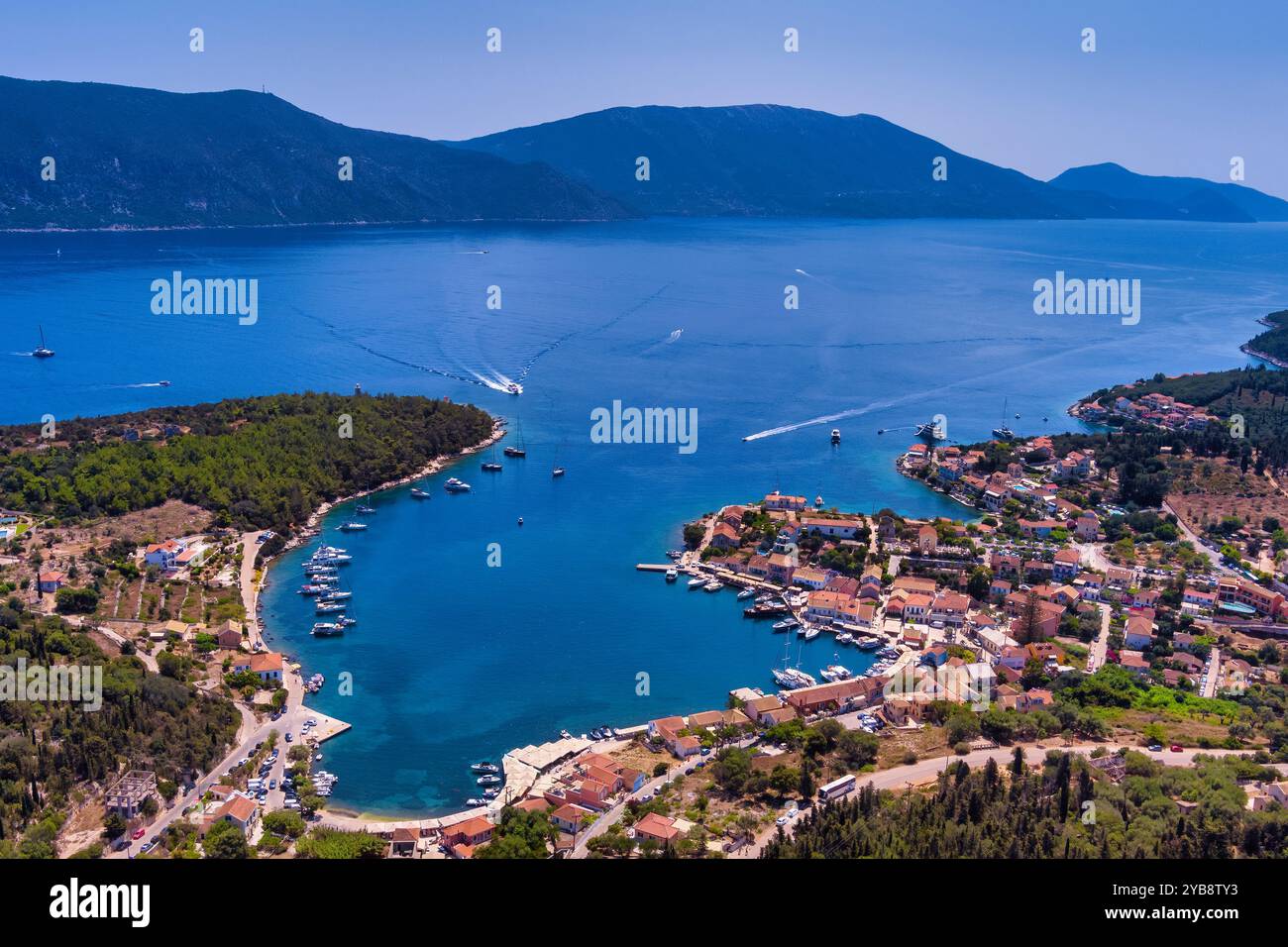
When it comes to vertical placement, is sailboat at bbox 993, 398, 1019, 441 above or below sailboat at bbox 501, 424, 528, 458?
above

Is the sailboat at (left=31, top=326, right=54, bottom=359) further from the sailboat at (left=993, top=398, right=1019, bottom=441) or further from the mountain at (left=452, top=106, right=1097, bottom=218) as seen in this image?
the mountain at (left=452, top=106, right=1097, bottom=218)

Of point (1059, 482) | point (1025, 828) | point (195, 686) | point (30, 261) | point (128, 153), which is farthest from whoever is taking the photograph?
point (128, 153)

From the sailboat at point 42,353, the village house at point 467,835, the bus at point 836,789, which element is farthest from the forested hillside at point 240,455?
the bus at point 836,789

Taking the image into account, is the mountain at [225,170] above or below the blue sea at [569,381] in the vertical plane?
above

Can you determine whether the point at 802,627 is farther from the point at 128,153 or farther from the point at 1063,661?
the point at 128,153

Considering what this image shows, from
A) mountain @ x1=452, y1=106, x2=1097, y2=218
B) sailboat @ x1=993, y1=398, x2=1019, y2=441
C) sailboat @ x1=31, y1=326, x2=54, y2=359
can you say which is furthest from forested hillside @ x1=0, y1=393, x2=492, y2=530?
mountain @ x1=452, y1=106, x2=1097, y2=218

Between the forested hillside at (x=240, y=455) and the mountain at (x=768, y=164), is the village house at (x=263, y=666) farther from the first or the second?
the mountain at (x=768, y=164)
